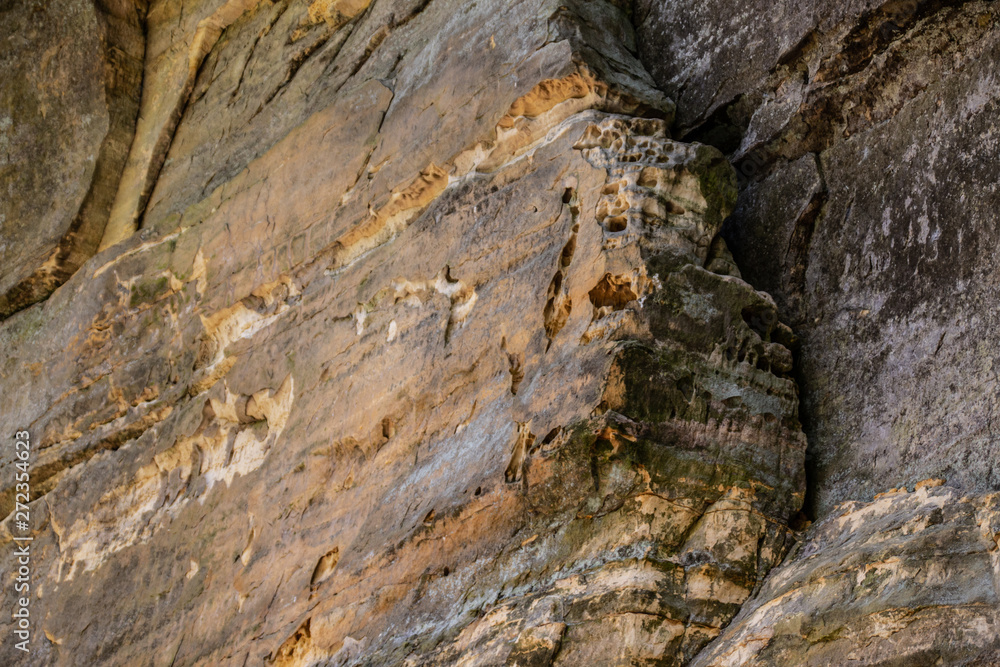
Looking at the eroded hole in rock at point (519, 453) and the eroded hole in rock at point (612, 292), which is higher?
the eroded hole in rock at point (612, 292)

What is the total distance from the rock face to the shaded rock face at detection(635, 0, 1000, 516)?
0.01 metres

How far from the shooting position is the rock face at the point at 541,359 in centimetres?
370

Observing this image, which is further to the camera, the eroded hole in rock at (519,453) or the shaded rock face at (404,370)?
the eroded hole in rock at (519,453)

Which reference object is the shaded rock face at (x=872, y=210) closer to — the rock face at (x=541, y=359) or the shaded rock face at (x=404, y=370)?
the rock face at (x=541, y=359)

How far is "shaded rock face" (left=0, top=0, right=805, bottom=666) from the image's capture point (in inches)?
153

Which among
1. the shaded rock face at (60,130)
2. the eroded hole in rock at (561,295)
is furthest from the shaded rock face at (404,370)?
the shaded rock face at (60,130)

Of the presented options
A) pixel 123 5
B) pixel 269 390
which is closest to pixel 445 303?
pixel 269 390

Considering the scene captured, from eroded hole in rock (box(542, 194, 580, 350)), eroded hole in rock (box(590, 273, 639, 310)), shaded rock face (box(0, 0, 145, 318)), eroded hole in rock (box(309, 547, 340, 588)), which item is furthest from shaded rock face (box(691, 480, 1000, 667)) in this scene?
shaded rock face (box(0, 0, 145, 318))

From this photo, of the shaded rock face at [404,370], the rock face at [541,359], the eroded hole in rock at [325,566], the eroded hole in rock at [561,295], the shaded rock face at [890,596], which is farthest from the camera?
the eroded hole in rock at [325,566]

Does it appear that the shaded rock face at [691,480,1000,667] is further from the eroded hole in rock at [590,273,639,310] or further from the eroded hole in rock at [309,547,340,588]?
the eroded hole in rock at [309,547,340,588]

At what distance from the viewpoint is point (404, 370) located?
16.3 ft

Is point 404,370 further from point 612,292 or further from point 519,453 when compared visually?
point 612,292

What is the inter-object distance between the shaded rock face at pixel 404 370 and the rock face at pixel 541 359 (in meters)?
0.02

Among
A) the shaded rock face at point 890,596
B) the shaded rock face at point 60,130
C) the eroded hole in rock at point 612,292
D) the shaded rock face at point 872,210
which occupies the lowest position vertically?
the shaded rock face at point 890,596
